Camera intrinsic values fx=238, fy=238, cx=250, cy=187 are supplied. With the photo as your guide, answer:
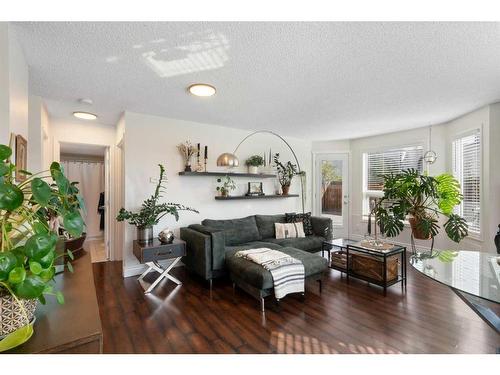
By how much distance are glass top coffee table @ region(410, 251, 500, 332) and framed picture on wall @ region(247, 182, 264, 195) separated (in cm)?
278

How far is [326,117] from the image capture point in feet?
12.4

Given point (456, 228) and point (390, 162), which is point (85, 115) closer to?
point (456, 228)

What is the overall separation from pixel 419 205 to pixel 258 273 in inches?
103

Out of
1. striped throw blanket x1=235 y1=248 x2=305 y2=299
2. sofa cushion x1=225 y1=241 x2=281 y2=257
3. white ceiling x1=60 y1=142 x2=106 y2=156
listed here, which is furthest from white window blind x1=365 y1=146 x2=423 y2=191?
white ceiling x1=60 y1=142 x2=106 y2=156

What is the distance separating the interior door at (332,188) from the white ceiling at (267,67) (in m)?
2.29

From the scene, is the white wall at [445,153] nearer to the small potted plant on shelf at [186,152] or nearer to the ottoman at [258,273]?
the ottoman at [258,273]

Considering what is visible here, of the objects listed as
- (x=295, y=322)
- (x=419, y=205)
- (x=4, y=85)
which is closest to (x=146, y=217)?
(x=4, y=85)

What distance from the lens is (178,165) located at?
3863 millimetres

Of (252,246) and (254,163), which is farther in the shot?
(254,163)

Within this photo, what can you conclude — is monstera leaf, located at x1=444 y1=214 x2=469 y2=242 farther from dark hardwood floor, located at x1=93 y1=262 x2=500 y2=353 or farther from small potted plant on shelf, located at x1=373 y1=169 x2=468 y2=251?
dark hardwood floor, located at x1=93 y1=262 x2=500 y2=353

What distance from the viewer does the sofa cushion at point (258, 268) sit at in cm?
243

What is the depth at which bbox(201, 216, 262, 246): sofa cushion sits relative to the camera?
3738 millimetres

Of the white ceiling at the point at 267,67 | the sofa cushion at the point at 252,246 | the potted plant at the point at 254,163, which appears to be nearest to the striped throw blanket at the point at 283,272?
the sofa cushion at the point at 252,246

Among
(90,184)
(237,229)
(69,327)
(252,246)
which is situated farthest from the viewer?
(90,184)
